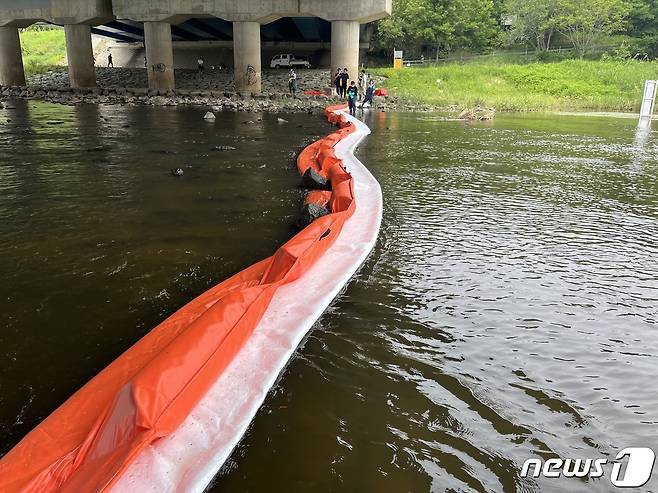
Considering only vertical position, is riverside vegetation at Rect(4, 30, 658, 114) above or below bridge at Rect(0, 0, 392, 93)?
below

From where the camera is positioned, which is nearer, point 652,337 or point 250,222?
point 652,337

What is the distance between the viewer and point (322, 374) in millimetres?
3559

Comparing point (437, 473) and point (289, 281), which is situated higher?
point (289, 281)

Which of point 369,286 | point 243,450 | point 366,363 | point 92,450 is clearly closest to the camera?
point 92,450

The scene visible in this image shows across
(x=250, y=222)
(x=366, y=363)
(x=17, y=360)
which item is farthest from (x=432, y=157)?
(x=17, y=360)

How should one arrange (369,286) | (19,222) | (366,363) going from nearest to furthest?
(366,363) → (369,286) → (19,222)

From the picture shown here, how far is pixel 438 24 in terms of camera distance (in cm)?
4950

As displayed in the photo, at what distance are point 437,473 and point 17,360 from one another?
3044mm

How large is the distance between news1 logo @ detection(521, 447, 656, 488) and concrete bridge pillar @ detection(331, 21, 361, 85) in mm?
30830

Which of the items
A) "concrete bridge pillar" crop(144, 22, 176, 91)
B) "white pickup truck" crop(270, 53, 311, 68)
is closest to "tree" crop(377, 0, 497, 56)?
"white pickup truck" crop(270, 53, 311, 68)

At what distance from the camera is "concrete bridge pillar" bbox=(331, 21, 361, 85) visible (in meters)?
30.8

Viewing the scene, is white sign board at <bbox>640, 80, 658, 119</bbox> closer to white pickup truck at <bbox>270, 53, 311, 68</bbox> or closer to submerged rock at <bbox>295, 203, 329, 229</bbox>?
submerged rock at <bbox>295, 203, 329, 229</bbox>

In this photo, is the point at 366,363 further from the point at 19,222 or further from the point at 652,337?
the point at 19,222

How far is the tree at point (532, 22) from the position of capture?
5047cm
